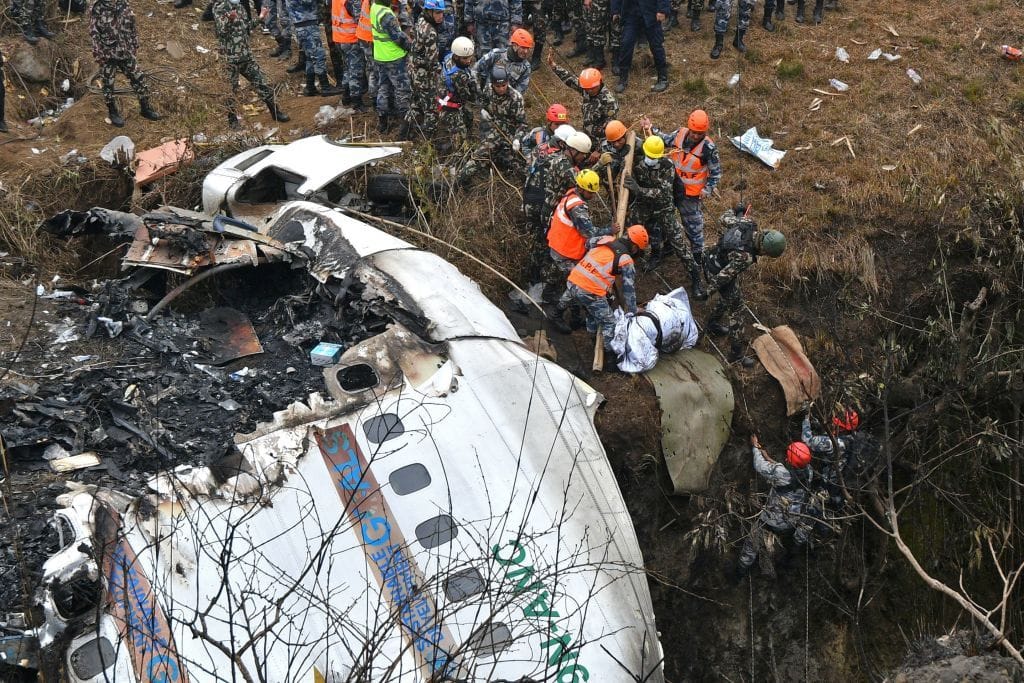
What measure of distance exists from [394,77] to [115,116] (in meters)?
3.46

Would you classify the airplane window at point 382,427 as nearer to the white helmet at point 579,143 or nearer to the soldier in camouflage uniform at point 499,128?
the white helmet at point 579,143

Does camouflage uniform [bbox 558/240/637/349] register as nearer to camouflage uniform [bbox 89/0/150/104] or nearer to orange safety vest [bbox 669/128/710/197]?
orange safety vest [bbox 669/128/710/197]

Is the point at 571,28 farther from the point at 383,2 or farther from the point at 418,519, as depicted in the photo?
the point at 418,519

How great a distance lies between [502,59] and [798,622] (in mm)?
6095

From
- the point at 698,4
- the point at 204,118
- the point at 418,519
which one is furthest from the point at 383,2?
the point at 418,519

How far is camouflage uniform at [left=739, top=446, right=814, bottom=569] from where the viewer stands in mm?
7309

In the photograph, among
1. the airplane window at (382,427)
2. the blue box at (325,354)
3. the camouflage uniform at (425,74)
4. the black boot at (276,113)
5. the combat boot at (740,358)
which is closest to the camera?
the airplane window at (382,427)

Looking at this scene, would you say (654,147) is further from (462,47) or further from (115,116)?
(115,116)

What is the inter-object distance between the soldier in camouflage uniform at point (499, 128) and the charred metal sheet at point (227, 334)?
3420 millimetres

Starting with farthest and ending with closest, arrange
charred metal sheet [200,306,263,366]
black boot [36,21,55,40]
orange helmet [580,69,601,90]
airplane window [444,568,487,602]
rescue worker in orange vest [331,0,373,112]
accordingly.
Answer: black boot [36,21,55,40], rescue worker in orange vest [331,0,373,112], orange helmet [580,69,601,90], charred metal sheet [200,306,263,366], airplane window [444,568,487,602]

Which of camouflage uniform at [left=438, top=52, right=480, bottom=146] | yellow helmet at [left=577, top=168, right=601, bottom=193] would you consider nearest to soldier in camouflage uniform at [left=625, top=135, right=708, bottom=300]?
yellow helmet at [left=577, top=168, right=601, bottom=193]

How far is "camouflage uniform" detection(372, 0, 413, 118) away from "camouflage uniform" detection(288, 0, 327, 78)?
3.90 feet

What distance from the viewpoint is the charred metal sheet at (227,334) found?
19.0 ft

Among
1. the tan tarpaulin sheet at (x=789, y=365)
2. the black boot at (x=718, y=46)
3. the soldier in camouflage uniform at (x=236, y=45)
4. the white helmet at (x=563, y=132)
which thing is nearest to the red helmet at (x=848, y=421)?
the tan tarpaulin sheet at (x=789, y=365)
